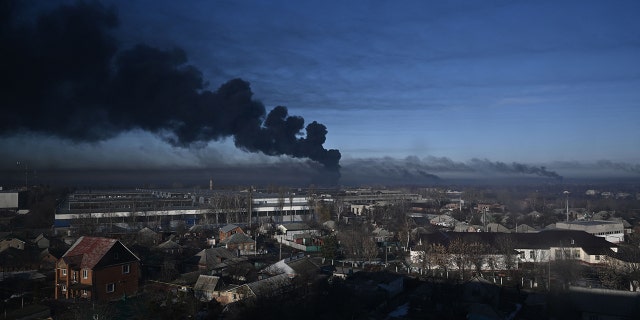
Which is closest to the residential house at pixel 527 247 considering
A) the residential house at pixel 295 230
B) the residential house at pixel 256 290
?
the residential house at pixel 256 290

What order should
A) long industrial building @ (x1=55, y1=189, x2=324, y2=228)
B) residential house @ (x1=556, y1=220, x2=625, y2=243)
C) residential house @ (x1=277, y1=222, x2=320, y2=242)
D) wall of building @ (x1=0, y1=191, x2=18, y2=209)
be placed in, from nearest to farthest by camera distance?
1. residential house @ (x1=556, y1=220, x2=625, y2=243)
2. residential house @ (x1=277, y1=222, x2=320, y2=242)
3. long industrial building @ (x1=55, y1=189, x2=324, y2=228)
4. wall of building @ (x1=0, y1=191, x2=18, y2=209)

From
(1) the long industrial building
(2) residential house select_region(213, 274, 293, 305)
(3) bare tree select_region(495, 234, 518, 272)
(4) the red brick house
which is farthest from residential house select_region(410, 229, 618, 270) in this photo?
(1) the long industrial building

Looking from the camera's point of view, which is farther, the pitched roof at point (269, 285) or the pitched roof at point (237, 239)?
the pitched roof at point (237, 239)

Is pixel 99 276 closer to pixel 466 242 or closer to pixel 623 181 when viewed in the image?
pixel 466 242

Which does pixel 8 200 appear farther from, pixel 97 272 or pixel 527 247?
pixel 527 247

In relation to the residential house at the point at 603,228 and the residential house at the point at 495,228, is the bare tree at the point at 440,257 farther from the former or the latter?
Result: the residential house at the point at 603,228

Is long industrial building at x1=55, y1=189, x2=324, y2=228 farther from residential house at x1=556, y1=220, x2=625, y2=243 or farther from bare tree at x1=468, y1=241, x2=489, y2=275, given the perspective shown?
residential house at x1=556, y1=220, x2=625, y2=243

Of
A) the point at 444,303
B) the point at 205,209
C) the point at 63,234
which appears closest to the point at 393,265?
the point at 444,303
